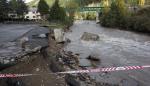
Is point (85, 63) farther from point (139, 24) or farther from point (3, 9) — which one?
point (3, 9)

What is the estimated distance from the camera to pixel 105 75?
26094 mm

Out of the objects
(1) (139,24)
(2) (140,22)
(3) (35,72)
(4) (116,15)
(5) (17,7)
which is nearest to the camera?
(3) (35,72)

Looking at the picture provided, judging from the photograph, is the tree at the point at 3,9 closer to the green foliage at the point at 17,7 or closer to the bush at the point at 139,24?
the green foliage at the point at 17,7

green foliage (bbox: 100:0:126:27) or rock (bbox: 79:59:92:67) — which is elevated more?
green foliage (bbox: 100:0:126:27)

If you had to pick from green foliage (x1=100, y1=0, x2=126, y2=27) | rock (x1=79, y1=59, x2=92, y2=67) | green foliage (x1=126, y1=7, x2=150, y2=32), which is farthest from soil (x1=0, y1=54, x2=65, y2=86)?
green foliage (x1=100, y1=0, x2=126, y2=27)

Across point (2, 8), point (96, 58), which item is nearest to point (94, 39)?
point (96, 58)

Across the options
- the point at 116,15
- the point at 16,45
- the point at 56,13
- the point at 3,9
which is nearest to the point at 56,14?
the point at 56,13

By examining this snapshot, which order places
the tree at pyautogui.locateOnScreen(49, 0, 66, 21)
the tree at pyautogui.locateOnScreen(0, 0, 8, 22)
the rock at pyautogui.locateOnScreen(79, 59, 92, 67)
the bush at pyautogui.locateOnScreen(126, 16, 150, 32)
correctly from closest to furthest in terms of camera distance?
1. the rock at pyautogui.locateOnScreen(79, 59, 92, 67)
2. the bush at pyautogui.locateOnScreen(126, 16, 150, 32)
3. the tree at pyautogui.locateOnScreen(49, 0, 66, 21)
4. the tree at pyautogui.locateOnScreen(0, 0, 8, 22)

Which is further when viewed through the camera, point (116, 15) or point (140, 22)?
point (116, 15)

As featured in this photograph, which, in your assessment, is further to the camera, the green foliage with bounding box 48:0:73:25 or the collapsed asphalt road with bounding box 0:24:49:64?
the green foliage with bounding box 48:0:73:25

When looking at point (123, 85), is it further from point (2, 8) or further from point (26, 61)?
point (2, 8)

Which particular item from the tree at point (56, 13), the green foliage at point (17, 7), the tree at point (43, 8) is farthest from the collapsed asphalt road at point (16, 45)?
the green foliage at point (17, 7)

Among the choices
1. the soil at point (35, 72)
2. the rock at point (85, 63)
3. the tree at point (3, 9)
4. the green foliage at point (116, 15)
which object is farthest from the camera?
the tree at point (3, 9)

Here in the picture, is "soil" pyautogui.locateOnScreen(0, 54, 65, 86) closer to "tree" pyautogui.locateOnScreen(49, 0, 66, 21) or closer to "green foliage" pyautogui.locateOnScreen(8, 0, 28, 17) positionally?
"tree" pyautogui.locateOnScreen(49, 0, 66, 21)
